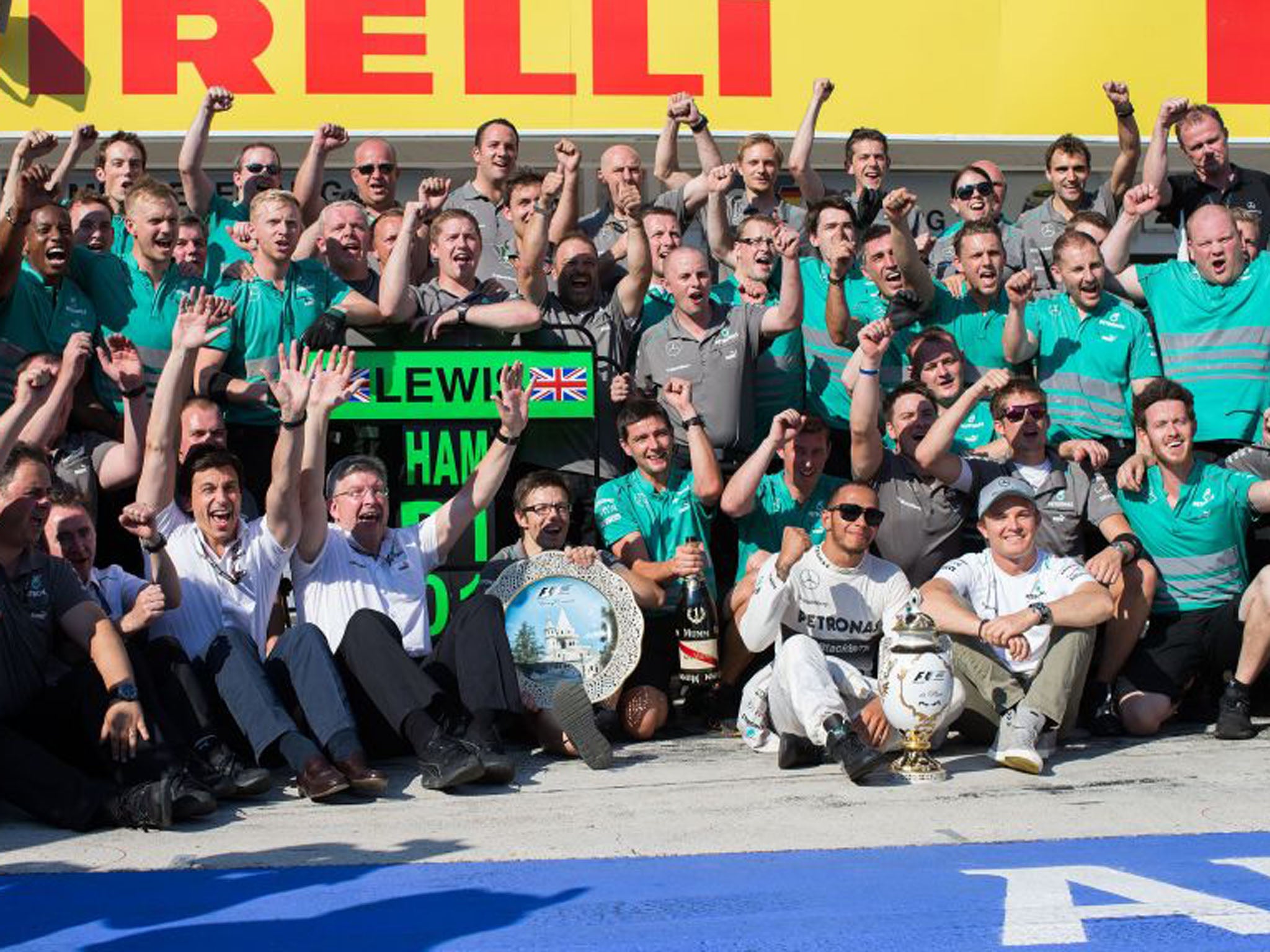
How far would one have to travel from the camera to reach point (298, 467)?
715 centimetres

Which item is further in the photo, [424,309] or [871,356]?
[424,309]

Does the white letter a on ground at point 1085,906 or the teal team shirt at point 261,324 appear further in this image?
the teal team shirt at point 261,324

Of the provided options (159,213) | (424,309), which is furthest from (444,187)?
(159,213)

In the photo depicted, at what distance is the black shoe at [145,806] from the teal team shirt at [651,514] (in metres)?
2.51

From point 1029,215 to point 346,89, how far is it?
428 cm

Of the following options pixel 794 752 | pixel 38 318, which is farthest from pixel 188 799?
pixel 38 318

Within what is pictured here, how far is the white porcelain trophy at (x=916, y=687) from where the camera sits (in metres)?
6.88

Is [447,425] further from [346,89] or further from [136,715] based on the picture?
[346,89]

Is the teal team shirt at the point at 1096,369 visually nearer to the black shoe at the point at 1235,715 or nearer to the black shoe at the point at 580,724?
the black shoe at the point at 1235,715

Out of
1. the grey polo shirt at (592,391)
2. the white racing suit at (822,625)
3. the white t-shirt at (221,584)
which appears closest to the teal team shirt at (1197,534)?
the white racing suit at (822,625)

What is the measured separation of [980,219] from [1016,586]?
2715mm

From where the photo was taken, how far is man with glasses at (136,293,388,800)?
680 cm

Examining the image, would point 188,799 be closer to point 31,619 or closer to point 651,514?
point 31,619

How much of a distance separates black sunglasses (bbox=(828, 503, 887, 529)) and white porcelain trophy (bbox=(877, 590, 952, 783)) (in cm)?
57
